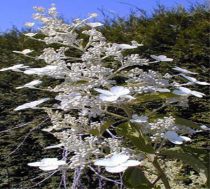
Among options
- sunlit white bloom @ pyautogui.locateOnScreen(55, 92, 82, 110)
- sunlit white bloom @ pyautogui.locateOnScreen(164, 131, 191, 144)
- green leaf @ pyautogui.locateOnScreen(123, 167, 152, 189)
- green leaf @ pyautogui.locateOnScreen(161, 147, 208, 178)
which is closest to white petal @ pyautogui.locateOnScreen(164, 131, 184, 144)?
sunlit white bloom @ pyautogui.locateOnScreen(164, 131, 191, 144)

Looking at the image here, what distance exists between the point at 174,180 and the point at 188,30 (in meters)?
1.63

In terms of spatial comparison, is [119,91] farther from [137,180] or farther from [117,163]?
[137,180]

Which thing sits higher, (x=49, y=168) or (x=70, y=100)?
(x=70, y=100)

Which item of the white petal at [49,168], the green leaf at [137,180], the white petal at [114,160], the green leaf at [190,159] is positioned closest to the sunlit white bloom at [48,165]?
the white petal at [49,168]

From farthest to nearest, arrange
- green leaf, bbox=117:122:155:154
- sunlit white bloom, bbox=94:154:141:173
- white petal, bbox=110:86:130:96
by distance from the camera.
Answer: green leaf, bbox=117:122:155:154
white petal, bbox=110:86:130:96
sunlit white bloom, bbox=94:154:141:173

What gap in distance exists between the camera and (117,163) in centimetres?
154

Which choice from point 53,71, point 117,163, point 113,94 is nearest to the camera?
point 117,163

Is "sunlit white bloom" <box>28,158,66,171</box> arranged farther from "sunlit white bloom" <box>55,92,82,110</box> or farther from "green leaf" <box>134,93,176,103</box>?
"green leaf" <box>134,93,176,103</box>

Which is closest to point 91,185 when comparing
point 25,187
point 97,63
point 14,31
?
point 25,187

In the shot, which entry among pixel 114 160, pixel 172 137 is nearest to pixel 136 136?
pixel 172 137

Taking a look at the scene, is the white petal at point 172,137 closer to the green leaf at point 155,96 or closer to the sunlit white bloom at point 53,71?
Result: the green leaf at point 155,96

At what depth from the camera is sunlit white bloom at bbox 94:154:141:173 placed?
1520 mm

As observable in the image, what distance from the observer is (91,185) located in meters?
4.12

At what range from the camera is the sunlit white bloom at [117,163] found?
152 cm
